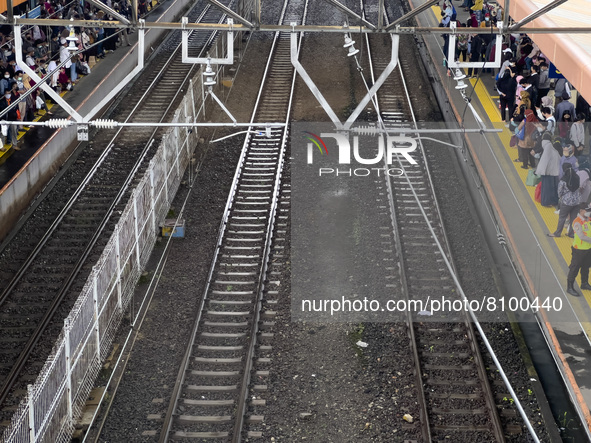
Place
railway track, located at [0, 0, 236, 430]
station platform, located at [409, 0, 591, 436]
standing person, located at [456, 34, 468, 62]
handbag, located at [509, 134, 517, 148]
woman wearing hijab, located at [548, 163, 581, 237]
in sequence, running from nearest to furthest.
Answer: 1. station platform, located at [409, 0, 591, 436]
2. railway track, located at [0, 0, 236, 430]
3. woman wearing hijab, located at [548, 163, 581, 237]
4. handbag, located at [509, 134, 517, 148]
5. standing person, located at [456, 34, 468, 62]

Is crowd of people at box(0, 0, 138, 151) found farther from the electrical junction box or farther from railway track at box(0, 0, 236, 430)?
the electrical junction box

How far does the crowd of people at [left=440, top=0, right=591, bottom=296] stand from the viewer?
13.8 meters

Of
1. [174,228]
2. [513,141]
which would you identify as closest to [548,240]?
[513,141]

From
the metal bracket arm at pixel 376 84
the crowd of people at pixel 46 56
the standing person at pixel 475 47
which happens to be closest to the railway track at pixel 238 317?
the metal bracket arm at pixel 376 84

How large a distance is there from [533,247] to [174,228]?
21.9 feet

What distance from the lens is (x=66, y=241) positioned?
17344 mm

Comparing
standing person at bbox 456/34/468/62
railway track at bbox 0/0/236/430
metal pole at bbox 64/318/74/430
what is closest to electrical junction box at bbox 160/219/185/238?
railway track at bbox 0/0/236/430

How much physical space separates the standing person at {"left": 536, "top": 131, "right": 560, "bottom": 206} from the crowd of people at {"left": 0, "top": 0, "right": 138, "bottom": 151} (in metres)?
8.74

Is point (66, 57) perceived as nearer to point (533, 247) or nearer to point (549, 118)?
point (549, 118)

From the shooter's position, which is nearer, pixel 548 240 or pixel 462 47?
pixel 548 240

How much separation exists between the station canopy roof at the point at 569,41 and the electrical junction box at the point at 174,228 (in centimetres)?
749

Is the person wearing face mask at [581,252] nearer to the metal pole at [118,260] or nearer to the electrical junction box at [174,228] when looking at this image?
the metal pole at [118,260]

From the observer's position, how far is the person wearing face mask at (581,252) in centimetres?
1294

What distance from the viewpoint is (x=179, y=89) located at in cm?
2647
